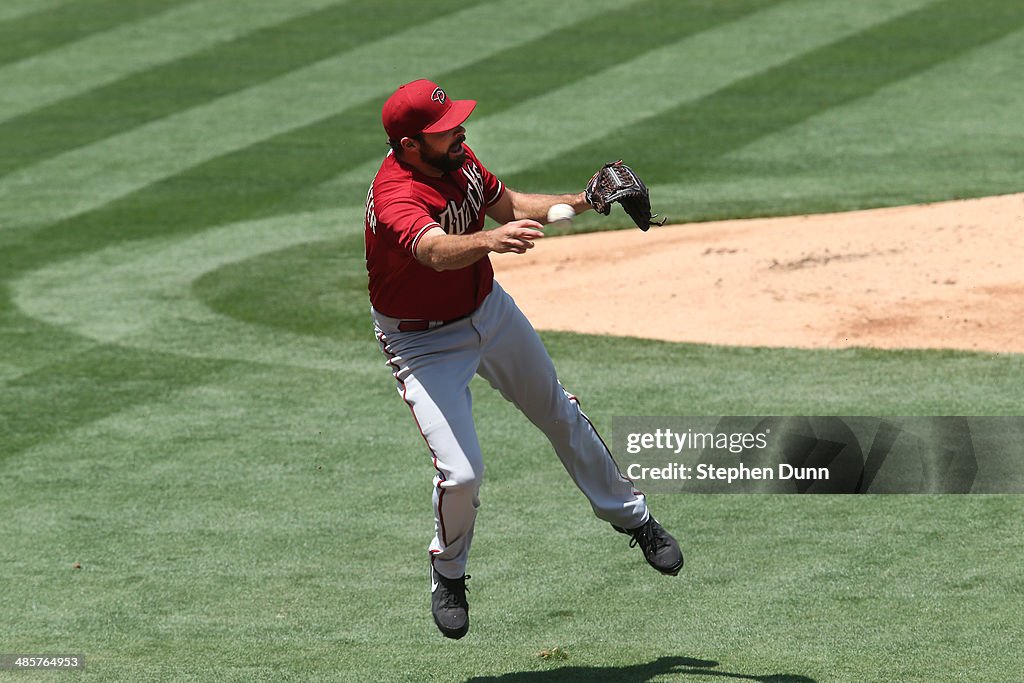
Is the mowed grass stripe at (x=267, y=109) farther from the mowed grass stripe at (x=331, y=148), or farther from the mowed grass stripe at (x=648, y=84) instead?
the mowed grass stripe at (x=648, y=84)

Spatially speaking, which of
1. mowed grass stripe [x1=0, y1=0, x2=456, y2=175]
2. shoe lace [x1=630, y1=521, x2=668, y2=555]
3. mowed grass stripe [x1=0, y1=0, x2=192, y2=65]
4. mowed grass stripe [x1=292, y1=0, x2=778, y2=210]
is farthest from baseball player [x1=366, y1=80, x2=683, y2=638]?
mowed grass stripe [x1=0, y1=0, x2=192, y2=65]

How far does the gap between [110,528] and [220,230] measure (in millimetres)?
7424

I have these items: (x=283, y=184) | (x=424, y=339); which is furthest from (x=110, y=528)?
(x=283, y=184)

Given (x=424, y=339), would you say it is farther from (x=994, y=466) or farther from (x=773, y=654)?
(x=994, y=466)

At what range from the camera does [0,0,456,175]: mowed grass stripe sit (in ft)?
61.1

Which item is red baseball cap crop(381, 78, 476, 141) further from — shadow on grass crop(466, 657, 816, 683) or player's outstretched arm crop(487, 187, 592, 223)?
shadow on grass crop(466, 657, 816, 683)

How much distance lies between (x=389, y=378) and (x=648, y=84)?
9.47m

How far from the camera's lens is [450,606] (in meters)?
6.15

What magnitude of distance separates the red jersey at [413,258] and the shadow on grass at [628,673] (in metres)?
1.40

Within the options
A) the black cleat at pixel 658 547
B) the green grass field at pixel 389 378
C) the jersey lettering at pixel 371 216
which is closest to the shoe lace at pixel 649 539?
the black cleat at pixel 658 547

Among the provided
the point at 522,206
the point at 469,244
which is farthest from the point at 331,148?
the point at 469,244

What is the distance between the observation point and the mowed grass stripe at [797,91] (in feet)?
53.9

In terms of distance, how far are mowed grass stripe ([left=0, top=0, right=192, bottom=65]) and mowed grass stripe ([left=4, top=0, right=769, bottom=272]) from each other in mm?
5937

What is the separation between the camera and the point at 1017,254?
11.9 metres
